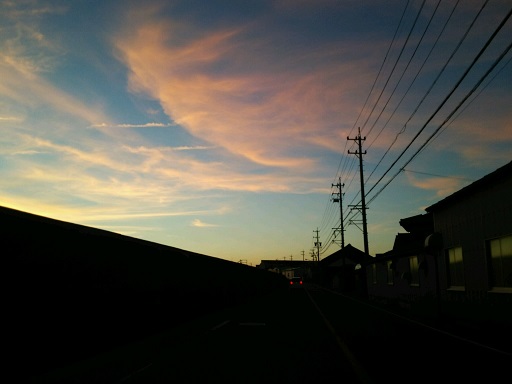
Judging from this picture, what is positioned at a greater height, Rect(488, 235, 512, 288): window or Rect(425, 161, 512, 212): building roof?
Rect(425, 161, 512, 212): building roof

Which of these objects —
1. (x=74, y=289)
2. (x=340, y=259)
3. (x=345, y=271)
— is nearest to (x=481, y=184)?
(x=74, y=289)

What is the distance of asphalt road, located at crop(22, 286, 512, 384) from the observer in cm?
803

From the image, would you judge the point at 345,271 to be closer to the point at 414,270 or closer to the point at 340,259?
the point at 414,270

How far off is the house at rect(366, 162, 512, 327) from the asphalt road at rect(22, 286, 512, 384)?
5.47m

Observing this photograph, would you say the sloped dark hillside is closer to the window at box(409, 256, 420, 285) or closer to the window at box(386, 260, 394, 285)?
the window at box(409, 256, 420, 285)

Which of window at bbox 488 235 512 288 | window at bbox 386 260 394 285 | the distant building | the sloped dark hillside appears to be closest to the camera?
the sloped dark hillside

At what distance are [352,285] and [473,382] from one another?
2319 inches

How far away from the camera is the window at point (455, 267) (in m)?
23.4

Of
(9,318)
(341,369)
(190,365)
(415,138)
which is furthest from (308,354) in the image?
(415,138)

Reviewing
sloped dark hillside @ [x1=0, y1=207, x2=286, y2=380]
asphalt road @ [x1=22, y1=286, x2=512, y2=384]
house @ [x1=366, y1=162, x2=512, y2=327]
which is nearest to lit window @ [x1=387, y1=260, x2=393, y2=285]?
house @ [x1=366, y1=162, x2=512, y2=327]

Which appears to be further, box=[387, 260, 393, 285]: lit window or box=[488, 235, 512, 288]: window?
box=[387, 260, 393, 285]: lit window

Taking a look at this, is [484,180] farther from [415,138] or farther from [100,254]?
[100,254]

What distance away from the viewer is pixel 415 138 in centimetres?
1688

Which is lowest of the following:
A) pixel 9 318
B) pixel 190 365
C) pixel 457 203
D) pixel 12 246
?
pixel 190 365
